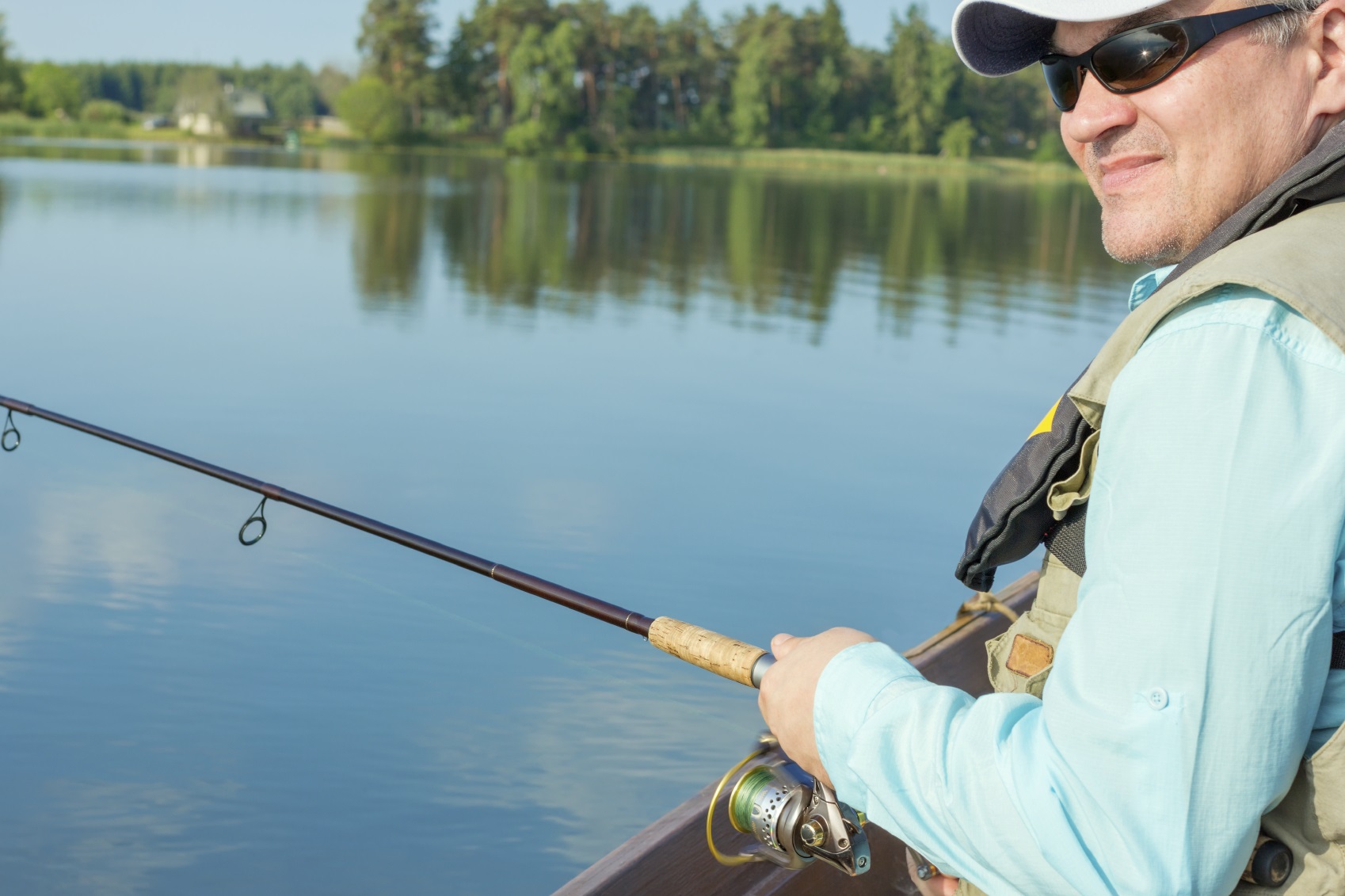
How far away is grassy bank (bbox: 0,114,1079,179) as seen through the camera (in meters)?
63.9

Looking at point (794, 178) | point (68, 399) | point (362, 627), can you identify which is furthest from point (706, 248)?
point (794, 178)

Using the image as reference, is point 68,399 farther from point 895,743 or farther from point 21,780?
point 895,743

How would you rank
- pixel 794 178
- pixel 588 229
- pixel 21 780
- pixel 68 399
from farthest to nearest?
pixel 794 178 → pixel 588 229 → pixel 68 399 → pixel 21 780

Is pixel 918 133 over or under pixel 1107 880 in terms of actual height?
over

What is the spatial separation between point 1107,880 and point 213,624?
15.5 ft

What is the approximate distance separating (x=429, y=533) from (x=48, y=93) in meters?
83.6

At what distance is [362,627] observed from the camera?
17.2 feet

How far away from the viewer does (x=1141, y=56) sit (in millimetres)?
1235

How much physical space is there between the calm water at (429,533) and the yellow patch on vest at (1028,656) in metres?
2.50

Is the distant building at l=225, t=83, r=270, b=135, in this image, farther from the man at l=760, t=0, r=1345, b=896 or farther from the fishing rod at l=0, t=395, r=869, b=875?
the man at l=760, t=0, r=1345, b=896

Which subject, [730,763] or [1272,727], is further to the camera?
[730,763]

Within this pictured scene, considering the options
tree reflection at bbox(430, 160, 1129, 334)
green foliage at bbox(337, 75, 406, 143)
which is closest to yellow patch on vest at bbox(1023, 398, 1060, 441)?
tree reflection at bbox(430, 160, 1129, 334)

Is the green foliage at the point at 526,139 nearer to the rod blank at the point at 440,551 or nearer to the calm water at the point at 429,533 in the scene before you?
the calm water at the point at 429,533

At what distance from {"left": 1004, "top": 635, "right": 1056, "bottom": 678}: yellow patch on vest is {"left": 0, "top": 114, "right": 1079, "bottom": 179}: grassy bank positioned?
59.7m
